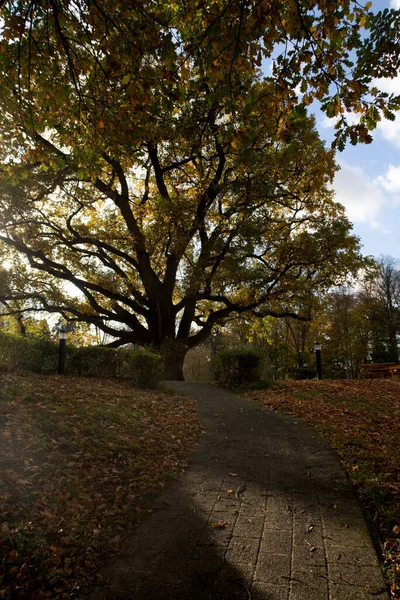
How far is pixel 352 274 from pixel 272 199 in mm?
4536

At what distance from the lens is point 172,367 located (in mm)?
16219

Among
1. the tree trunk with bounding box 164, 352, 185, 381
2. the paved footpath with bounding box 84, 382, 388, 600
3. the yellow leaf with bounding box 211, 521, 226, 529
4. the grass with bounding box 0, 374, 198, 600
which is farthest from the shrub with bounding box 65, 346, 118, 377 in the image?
the yellow leaf with bounding box 211, 521, 226, 529

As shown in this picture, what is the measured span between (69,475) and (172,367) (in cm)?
1218

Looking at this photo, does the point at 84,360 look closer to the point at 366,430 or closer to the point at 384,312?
the point at 366,430

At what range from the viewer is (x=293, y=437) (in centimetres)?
608

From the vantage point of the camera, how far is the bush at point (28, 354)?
963cm

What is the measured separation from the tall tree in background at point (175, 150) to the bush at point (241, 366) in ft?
11.7

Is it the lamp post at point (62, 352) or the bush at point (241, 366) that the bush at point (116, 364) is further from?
the bush at point (241, 366)

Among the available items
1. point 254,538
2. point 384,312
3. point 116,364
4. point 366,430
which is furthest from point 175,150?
point 384,312

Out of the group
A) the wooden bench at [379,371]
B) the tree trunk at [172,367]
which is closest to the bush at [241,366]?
the tree trunk at [172,367]

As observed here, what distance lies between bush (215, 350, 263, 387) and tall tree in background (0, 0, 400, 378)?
11.7ft

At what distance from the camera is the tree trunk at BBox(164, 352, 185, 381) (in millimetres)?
15900

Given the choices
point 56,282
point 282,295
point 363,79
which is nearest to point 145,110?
point 363,79

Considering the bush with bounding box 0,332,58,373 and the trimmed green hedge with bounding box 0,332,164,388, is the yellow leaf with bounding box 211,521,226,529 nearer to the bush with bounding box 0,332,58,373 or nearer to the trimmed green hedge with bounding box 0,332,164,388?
the trimmed green hedge with bounding box 0,332,164,388
